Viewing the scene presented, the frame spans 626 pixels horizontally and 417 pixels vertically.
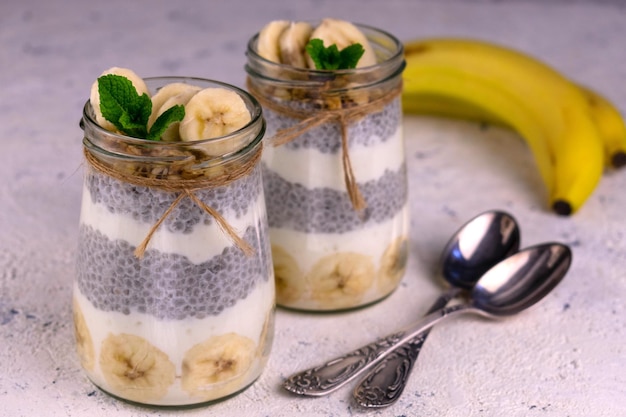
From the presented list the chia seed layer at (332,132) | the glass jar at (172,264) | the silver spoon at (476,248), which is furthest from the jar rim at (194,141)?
the silver spoon at (476,248)

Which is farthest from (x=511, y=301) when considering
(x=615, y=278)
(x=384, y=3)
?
(x=384, y=3)

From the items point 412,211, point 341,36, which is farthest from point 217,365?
point 412,211

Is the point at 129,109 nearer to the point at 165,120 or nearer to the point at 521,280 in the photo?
the point at 165,120

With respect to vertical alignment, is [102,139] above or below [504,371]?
above

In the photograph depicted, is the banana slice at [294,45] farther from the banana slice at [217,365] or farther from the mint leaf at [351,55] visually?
the banana slice at [217,365]

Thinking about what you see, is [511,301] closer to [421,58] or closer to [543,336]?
[543,336]

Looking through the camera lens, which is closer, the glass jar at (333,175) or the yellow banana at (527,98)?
the glass jar at (333,175)

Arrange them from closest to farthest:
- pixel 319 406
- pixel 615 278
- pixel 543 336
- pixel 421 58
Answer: pixel 319 406
pixel 543 336
pixel 615 278
pixel 421 58
